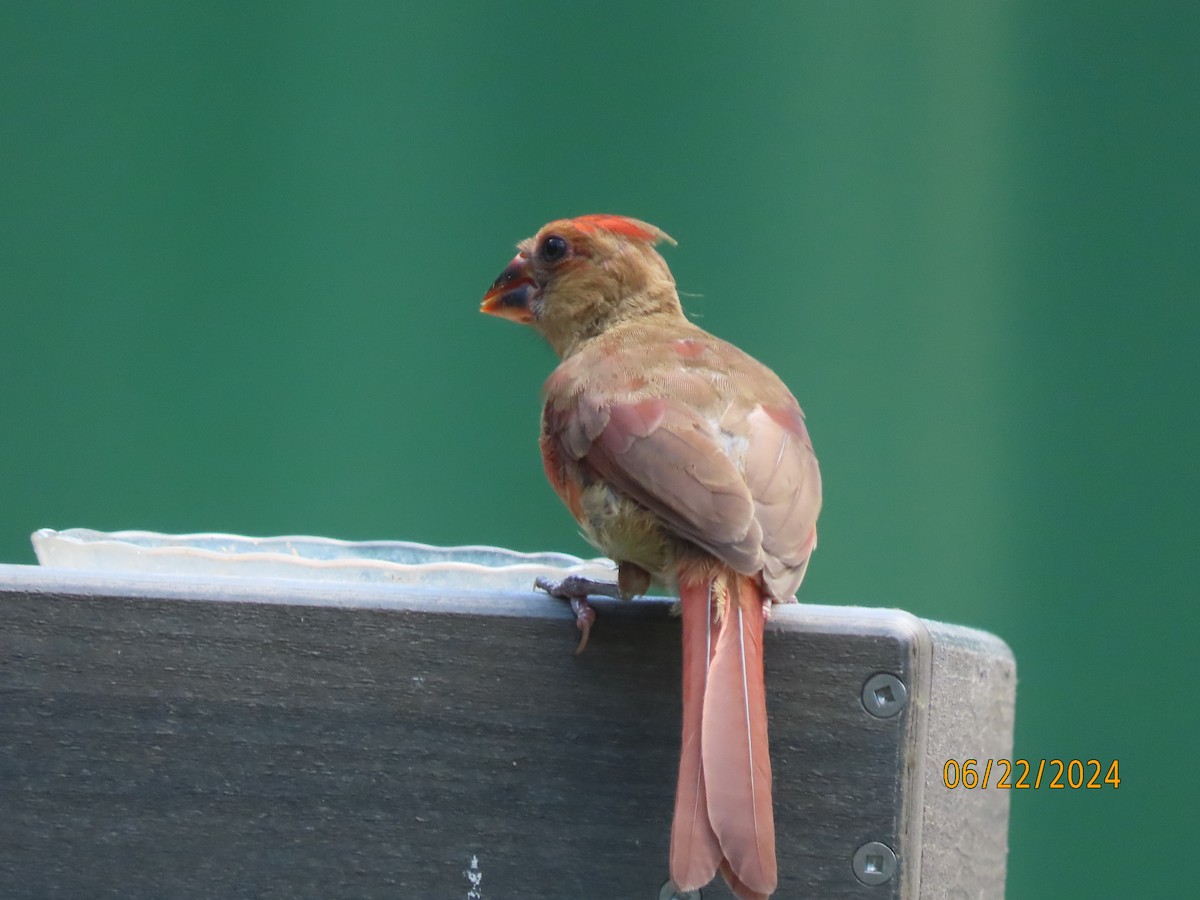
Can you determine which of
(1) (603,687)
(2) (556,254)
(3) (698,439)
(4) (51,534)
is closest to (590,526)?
(3) (698,439)

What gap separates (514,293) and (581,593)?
1.07 metres

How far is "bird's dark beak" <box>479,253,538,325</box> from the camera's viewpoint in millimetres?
2369

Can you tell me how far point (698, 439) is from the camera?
157cm

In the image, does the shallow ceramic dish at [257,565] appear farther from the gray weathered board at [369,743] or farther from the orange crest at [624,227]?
the orange crest at [624,227]

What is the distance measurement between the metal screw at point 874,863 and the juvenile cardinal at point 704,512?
0.17 metres

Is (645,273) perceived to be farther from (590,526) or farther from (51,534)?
(51,534)

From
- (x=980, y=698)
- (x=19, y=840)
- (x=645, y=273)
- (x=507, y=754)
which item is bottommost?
(x=19, y=840)

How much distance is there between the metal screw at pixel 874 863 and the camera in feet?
4.24

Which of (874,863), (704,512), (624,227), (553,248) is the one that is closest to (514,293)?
(553,248)

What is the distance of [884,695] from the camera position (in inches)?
51.6

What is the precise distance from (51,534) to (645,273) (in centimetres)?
105

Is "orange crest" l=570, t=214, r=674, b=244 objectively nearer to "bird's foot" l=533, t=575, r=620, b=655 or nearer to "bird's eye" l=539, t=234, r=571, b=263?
"bird's eye" l=539, t=234, r=571, b=263

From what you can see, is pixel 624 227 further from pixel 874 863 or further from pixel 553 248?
pixel 874 863

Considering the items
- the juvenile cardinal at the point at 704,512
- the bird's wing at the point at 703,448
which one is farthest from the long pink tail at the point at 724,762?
the bird's wing at the point at 703,448
